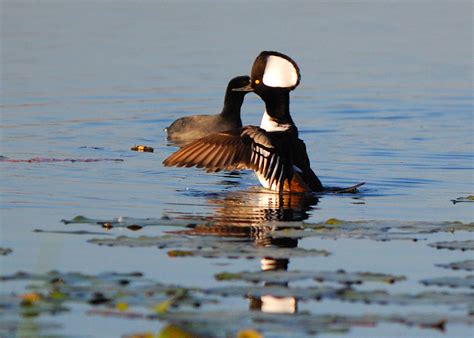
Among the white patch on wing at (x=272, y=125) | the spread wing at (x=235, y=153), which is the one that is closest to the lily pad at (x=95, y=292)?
the spread wing at (x=235, y=153)

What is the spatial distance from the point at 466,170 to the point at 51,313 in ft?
27.5

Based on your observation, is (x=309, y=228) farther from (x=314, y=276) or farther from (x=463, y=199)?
(x=463, y=199)

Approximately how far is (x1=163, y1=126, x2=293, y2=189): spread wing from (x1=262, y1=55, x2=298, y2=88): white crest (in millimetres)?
711

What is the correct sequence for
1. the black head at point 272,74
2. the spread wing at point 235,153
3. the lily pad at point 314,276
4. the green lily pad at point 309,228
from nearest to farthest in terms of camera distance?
the lily pad at point 314,276 → the green lily pad at point 309,228 → the spread wing at point 235,153 → the black head at point 272,74


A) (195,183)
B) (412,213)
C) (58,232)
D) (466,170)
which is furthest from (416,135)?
(58,232)

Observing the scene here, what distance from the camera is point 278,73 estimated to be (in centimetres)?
1221

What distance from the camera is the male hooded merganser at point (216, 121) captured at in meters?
17.1

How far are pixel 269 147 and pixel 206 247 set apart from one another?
3306mm

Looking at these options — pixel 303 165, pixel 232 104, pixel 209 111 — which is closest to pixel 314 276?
pixel 303 165

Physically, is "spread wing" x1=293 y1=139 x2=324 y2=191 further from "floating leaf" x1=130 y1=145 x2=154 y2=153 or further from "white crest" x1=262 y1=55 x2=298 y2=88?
"floating leaf" x1=130 y1=145 x2=154 y2=153

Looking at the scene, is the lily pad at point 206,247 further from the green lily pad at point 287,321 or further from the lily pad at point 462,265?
the green lily pad at point 287,321

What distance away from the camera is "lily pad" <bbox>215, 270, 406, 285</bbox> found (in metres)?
7.28


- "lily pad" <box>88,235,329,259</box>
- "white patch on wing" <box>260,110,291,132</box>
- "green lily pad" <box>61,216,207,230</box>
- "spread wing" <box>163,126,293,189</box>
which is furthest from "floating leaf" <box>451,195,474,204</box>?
"lily pad" <box>88,235,329,259</box>

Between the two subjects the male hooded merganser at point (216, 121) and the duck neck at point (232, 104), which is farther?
the duck neck at point (232, 104)
